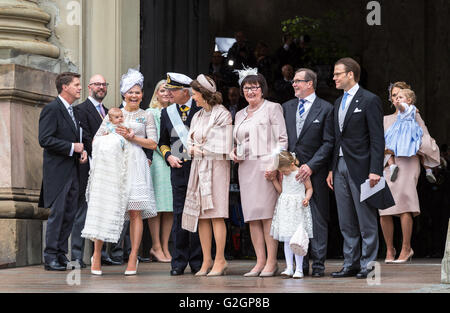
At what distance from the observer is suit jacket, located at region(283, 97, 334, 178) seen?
28.1ft

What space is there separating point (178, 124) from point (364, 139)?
184 centimetres

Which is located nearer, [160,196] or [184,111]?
[184,111]

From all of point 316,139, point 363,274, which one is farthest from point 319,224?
point 316,139

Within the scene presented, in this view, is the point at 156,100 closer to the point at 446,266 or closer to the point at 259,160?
the point at 259,160

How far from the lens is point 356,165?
8312 millimetres

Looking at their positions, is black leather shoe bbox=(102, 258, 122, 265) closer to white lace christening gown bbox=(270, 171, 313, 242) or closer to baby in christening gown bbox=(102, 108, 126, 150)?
baby in christening gown bbox=(102, 108, 126, 150)

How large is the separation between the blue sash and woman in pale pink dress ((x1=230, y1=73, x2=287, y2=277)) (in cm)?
54

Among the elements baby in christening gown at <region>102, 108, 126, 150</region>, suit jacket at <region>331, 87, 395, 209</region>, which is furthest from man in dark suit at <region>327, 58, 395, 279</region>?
baby in christening gown at <region>102, 108, 126, 150</region>

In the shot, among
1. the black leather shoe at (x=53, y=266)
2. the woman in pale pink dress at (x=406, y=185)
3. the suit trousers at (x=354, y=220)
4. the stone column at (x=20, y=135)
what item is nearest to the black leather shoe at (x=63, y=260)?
the black leather shoe at (x=53, y=266)

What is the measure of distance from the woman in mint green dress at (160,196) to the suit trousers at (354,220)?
2.94 meters

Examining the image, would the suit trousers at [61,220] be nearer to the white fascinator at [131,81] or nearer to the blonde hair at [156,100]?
the white fascinator at [131,81]

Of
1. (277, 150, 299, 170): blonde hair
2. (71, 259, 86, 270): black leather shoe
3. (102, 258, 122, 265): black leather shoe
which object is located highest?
(277, 150, 299, 170): blonde hair

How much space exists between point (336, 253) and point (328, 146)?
4.22 meters
